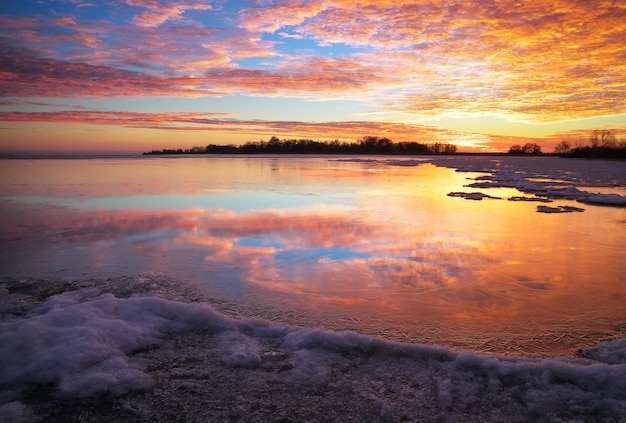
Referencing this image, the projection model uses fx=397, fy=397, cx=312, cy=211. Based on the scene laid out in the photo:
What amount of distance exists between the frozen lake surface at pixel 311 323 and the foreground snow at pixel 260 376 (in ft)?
0.04

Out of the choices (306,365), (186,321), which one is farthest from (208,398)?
(186,321)

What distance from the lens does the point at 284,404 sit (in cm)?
244

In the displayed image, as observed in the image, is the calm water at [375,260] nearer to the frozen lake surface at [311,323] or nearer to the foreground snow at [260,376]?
the frozen lake surface at [311,323]

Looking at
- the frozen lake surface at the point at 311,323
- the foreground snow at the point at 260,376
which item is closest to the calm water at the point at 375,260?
the frozen lake surface at the point at 311,323

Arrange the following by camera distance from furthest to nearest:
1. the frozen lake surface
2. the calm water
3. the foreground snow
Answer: the calm water → the frozen lake surface → the foreground snow

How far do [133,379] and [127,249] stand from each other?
3.66 meters

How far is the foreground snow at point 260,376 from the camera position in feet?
7.77

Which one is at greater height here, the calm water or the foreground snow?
the calm water

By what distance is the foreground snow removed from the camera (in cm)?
237

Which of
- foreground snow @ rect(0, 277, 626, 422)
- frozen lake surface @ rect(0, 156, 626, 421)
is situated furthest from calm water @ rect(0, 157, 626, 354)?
foreground snow @ rect(0, 277, 626, 422)

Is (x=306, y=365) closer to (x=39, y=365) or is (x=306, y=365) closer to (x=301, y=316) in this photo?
(x=301, y=316)

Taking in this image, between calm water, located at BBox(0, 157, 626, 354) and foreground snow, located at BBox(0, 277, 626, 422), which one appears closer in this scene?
foreground snow, located at BBox(0, 277, 626, 422)

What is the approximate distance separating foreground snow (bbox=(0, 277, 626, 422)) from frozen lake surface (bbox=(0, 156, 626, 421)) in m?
0.01

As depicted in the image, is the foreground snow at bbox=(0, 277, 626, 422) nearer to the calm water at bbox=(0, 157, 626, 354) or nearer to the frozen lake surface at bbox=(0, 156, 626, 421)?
the frozen lake surface at bbox=(0, 156, 626, 421)
